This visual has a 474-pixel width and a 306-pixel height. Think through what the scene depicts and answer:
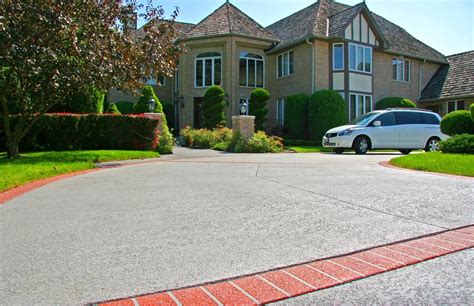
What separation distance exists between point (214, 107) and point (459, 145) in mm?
14195

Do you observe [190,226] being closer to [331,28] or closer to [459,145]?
[459,145]

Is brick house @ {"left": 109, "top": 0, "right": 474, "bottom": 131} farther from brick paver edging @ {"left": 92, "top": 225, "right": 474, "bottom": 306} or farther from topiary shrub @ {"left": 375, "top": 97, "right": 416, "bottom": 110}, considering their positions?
brick paver edging @ {"left": 92, "top": 225, "right": 474, "bottom": 306}

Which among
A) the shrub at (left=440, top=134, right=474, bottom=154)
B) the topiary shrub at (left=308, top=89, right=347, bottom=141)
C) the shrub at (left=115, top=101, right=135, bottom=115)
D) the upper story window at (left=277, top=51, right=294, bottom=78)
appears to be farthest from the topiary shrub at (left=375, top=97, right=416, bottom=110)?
the shrub at (left=115, top=101, right=135, bottom=115)

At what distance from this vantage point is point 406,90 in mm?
29266

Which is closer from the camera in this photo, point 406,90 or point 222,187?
point 222,187

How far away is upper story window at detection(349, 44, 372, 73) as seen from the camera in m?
25.2

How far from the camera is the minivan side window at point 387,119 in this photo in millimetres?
17438

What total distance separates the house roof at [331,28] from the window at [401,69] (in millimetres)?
794

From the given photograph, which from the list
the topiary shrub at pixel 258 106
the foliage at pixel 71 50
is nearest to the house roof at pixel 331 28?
the topiary shrub at pixel 258 106

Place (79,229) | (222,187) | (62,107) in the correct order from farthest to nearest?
(62,107) → (222,187) → (79,229)

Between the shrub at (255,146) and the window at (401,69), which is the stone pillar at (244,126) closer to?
the shrub at (255,146)

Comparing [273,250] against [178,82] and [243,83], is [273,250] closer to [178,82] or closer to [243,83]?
[243,83]

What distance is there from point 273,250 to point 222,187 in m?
3.70

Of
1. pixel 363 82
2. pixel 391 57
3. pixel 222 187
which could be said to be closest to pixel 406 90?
pixel 391 57
